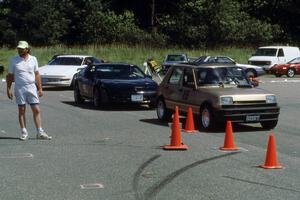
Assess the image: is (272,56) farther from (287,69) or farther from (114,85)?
(114,85)

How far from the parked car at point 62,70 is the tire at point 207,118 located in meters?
13.5

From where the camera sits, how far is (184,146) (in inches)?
444

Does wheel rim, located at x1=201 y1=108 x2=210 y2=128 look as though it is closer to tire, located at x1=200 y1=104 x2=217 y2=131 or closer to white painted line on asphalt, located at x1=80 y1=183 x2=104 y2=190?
tire, located at x1=200 y1=104 x2=217 y2=131

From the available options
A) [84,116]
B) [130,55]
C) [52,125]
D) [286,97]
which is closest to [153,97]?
[84,116]

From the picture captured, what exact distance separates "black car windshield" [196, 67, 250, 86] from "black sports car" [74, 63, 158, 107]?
400 centimetres

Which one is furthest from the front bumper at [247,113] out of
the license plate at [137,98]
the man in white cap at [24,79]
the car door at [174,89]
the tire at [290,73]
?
the tire at [290,73]

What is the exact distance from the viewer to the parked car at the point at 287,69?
143 feet

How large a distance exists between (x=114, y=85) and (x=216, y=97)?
5.77m

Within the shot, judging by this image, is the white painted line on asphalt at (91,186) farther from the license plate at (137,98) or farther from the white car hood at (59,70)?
the white car hood at (59,70)

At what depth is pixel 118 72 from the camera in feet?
67.4

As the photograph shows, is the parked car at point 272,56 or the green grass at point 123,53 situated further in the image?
the green grass at point 123,53

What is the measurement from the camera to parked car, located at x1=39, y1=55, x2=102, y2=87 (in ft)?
91.9

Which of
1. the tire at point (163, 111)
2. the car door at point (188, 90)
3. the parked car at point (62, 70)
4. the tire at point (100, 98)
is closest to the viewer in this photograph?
the car door at point (188, 90)

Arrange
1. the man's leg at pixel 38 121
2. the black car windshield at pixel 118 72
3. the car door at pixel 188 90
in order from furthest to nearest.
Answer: the black car windshield at pixel 118 72 → the car door at pixel 188 90 → the man's leg at pixel 38 121
